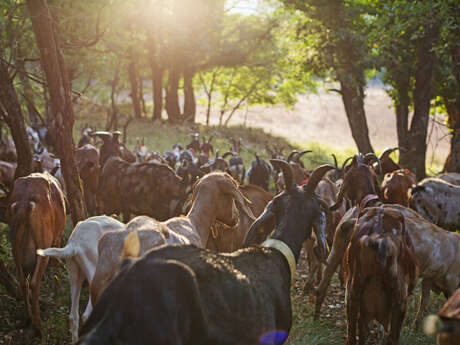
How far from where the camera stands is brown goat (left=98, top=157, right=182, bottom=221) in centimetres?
986

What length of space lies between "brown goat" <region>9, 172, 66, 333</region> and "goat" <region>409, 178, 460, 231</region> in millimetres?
5879

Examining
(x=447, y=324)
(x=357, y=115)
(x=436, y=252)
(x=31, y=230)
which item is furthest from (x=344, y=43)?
(x=447, y=324)

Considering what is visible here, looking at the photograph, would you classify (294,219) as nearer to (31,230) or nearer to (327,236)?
(31,230)

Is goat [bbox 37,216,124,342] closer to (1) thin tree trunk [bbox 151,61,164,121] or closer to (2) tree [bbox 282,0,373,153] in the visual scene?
(2) tree [bbox 282,0,373,153]

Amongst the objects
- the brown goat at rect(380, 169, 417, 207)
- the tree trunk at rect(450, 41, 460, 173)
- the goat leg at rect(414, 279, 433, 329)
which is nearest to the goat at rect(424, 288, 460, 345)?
the goat leg at rect(414, 279, 433, 329)

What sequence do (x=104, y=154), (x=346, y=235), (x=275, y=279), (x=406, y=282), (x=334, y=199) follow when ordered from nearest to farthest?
(x=275, y=279), (x=406, y=282), (x=346, y=235), (x=334, y=199), (x=104, y=154)

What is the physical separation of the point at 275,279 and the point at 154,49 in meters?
33.8

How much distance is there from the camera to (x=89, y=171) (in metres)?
11.0

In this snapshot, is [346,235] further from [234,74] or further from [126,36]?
[234,74]

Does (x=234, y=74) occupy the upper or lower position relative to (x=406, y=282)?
upper

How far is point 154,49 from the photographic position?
3556 centimetres

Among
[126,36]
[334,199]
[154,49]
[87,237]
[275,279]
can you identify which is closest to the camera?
[275,279]

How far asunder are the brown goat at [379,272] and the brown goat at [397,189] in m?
4.20

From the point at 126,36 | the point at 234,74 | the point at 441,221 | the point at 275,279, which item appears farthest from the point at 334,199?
the point at 234,74
